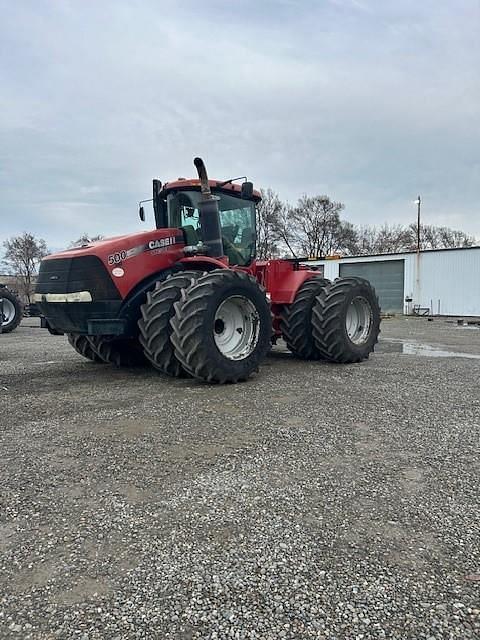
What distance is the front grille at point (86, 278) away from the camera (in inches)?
240

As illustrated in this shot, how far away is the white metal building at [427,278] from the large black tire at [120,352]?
21.7 meters

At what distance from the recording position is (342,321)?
7809mm

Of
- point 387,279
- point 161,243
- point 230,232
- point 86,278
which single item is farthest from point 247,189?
point 387,279

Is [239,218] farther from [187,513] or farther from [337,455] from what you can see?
[187,513]

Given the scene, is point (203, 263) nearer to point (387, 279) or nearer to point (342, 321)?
point (342, 321)

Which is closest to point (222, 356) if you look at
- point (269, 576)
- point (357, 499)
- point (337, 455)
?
point (337, 455)

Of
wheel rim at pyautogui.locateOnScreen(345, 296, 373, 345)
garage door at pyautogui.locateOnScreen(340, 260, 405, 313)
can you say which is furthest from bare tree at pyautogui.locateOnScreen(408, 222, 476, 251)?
wheel rim at pyautogui.locateOnScreen(345, 296, 373, 345)

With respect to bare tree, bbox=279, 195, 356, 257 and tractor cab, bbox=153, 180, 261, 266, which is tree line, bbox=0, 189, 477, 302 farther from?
tractor cab, bbox=153, 180, 261, 266

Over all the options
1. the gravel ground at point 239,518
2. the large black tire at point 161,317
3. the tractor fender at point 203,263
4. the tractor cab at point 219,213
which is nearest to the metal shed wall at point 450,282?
the tractor cab at point 219,213

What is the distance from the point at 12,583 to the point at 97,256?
448 cm

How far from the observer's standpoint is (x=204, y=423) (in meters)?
4.46

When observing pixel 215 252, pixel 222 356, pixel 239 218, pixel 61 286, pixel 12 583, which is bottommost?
pixel 12 583

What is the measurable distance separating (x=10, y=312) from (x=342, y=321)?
457 inches

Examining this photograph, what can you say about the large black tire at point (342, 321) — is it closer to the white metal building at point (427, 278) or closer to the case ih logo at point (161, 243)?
the case ih logo at point (161, 243)
